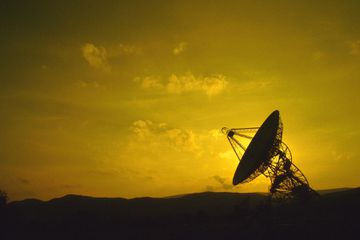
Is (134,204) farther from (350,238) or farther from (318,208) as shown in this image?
(350,238)

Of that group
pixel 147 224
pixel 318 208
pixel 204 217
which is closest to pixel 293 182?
pixel 318 208

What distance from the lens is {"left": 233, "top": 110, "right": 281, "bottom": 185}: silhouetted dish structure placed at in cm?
5319

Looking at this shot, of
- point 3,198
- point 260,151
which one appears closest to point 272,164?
point 260,151

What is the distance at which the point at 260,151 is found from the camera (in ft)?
178

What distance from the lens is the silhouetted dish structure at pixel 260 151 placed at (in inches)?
2094

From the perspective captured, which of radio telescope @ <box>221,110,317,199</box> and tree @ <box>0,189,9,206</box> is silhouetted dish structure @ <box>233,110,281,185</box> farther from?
tree @ <box>0,189,9,206</box>

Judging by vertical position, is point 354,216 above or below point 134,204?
below

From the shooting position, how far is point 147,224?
273ft

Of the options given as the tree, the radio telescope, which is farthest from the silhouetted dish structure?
the tree

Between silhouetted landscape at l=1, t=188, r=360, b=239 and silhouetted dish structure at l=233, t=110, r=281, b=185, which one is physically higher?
silhouetted dish structure at l=233, t=110, r=281, b=185

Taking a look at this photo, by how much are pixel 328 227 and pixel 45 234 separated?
53.7 meters

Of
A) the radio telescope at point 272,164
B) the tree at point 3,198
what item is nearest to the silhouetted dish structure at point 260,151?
the radio telescope at point 272,164

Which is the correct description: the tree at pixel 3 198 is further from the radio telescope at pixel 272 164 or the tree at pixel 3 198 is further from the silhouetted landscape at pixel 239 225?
the radio telescope at pixel 272 164

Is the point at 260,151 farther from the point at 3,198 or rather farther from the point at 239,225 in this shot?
the point at 3,198
